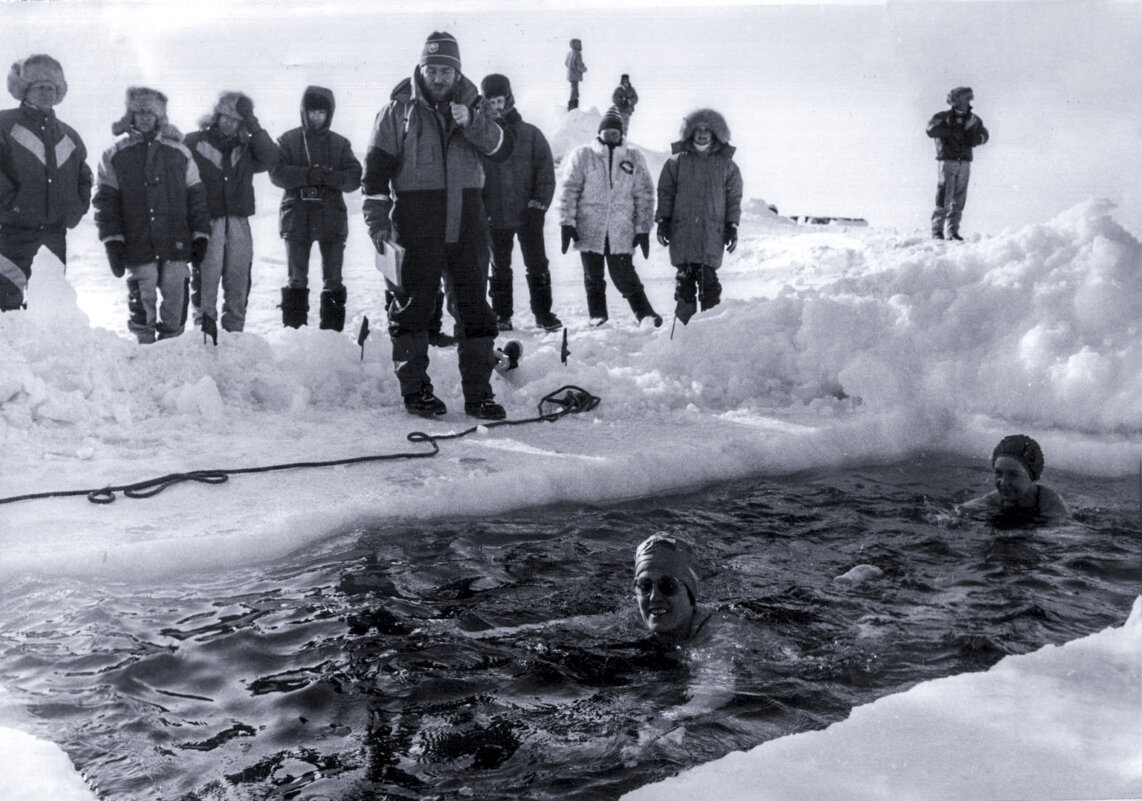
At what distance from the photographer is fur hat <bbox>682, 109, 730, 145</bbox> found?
341 inches

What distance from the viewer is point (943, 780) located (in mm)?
3365

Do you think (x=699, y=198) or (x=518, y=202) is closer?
(x=699, y=198)

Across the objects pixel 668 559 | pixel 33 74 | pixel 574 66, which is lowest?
pixel 668 559

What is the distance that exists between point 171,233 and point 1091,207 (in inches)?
236

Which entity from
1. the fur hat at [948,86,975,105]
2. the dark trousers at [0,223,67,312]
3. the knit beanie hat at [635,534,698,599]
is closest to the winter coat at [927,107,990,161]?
the fur hat at [948,86,975,105]

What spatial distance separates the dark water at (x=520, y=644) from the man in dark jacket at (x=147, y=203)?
10.6 ft

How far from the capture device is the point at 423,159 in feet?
21.5

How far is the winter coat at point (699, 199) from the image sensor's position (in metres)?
8.86

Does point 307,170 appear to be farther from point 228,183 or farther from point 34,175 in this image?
point 34,175

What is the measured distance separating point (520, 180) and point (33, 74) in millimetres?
3661

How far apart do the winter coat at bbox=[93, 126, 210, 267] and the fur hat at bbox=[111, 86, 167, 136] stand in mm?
77

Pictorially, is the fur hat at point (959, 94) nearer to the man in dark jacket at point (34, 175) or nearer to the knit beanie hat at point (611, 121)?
the knit beanie hat at point (611, 121)

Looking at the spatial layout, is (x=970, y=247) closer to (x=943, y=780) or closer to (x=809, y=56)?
(x=809, y=56)

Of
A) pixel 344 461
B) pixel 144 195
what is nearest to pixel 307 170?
pixel 144 195
